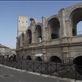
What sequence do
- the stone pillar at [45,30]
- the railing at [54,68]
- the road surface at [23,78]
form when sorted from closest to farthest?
the road surface at [23,78]
the railing at [54,68]
the stone pillar at [45,30]

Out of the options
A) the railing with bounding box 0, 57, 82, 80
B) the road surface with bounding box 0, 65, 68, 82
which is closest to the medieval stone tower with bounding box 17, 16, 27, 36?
the railing with bounding box 0, 57, 82, 80

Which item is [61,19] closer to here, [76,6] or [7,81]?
[76,6]

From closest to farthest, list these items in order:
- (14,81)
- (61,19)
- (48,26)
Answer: (14,81) < (61,19) < (48,26)

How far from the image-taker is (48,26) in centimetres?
2825

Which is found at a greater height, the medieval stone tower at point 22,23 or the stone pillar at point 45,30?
the medieval stone tower at point 22,23

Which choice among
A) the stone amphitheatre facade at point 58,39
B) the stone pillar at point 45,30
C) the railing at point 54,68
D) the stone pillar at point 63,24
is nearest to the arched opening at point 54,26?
the stone amphitheatre facade at point 58,39

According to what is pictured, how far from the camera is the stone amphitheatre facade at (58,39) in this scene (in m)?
22.6

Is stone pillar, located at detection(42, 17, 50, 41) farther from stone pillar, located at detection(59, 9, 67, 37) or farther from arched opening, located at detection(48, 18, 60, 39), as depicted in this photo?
stone pillar, located at detection(59, 9, 67, 37)

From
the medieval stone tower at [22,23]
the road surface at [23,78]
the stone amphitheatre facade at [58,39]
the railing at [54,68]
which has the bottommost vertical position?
the road surface at [23,78]

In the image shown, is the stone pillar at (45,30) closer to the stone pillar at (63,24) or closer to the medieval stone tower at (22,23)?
the stone pillar at (63,24)

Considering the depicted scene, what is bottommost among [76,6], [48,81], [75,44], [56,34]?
[48,81]

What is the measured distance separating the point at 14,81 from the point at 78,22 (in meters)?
17.5

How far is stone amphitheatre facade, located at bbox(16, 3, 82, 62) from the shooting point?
Result: 2263cm

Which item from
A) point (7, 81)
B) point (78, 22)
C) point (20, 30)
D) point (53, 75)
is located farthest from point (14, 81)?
point (20, 30)
